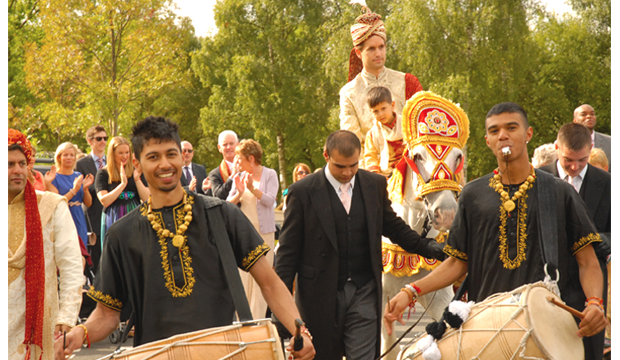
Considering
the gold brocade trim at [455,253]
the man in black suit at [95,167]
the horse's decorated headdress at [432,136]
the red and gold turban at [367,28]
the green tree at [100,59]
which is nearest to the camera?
the gold brocade trim at [455,253]

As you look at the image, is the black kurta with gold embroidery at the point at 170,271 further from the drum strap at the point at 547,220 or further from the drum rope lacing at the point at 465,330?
the drum strap at the point at 547,220

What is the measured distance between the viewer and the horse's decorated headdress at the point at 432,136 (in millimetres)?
5391

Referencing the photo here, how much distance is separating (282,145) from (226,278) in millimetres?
37396

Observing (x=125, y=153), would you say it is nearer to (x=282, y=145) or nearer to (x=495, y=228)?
(x=495, y=228)

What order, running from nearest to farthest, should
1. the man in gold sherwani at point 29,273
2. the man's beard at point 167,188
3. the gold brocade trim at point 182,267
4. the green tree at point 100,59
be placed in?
the gold brocade trim at point 182,267 < the man's beard at point 167,188 < the man in gold sherwani at point 29,273 < the green tree at point 100,59

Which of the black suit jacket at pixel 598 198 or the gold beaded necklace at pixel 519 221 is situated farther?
the black suit jacket at pixel 598 198

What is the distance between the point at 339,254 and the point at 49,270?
1.99 m

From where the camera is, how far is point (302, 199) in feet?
17.3

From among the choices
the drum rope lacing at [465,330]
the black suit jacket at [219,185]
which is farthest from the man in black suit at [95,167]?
the drum rope lacing at [465,330]

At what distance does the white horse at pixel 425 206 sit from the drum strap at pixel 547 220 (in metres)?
1.21

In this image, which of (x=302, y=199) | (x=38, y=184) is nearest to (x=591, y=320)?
(x=302, y=199)

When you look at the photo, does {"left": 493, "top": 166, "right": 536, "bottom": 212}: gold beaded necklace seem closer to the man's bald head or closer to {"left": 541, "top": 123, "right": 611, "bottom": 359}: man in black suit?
{"left": 541, "top": 123, "right": 611, "bottom": 359}: man in black suit

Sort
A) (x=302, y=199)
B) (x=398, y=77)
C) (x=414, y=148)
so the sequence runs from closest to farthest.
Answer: (x=302, y=199)
(x=414, y=148)
(x=398, y=77)

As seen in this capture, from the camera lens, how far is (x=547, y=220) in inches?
150
